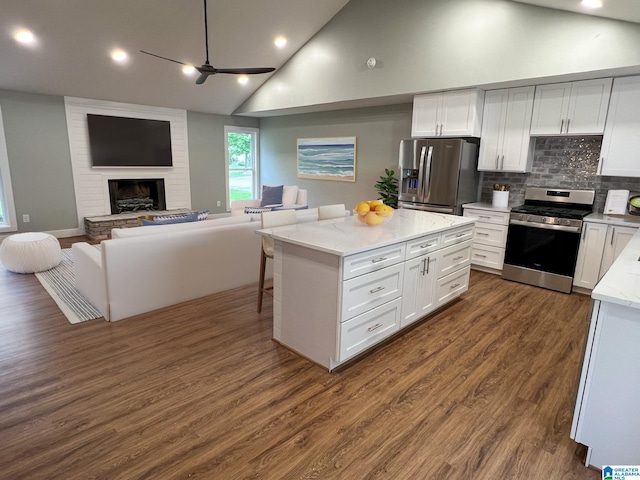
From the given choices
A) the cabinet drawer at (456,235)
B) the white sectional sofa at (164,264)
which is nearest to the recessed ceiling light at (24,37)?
the white sectional sofa at (164,264)

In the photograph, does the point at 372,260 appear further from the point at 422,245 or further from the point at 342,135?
the point at 342,135

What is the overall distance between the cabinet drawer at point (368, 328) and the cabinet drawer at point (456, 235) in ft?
2.72

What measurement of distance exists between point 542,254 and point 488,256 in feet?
2.11

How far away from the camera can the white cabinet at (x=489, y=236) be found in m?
4.62

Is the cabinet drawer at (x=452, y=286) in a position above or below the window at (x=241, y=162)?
below

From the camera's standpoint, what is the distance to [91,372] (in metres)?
2.54

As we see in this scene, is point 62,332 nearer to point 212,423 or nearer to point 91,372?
point 91,372

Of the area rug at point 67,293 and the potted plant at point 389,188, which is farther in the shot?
the potted plant at point 389,188

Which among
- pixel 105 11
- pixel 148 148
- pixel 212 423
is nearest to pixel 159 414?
pixel 212 423

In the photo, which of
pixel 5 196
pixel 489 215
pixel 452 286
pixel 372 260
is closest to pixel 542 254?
pixel 489 215

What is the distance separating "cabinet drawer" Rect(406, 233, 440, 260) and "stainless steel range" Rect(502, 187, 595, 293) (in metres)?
1.79

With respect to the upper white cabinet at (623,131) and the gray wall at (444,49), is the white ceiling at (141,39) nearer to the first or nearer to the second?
the gray wall at (444,49)

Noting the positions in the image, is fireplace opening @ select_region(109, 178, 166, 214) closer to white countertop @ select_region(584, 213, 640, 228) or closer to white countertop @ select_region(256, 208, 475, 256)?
white countertop @ select_region(256, 208, 475, 256)

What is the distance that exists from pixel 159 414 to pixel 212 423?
1.09 ft
